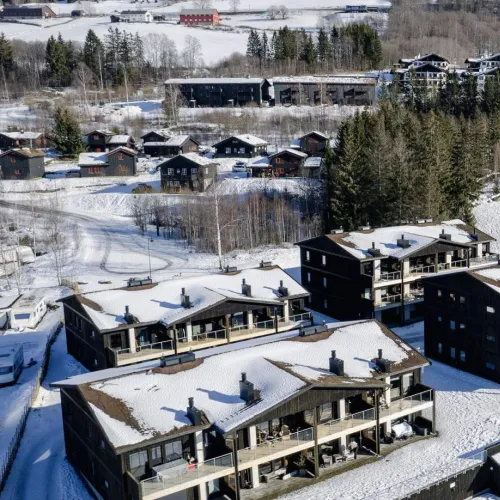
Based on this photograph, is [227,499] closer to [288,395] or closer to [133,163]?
[288,395]

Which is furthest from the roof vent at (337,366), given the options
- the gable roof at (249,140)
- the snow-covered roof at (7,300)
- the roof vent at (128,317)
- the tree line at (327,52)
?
the tree line at (327,52)

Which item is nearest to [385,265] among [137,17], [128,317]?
[128,317]

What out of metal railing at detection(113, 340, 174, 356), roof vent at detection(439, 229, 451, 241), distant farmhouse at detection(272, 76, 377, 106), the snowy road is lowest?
the snowy road

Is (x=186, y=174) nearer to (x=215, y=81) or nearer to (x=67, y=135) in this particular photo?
(x=67, y=135)

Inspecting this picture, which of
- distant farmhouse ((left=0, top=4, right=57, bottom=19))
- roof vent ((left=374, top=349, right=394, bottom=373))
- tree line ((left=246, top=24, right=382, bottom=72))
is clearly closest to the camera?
roof vent ((left=374, top=349, right=394, bottom=373))

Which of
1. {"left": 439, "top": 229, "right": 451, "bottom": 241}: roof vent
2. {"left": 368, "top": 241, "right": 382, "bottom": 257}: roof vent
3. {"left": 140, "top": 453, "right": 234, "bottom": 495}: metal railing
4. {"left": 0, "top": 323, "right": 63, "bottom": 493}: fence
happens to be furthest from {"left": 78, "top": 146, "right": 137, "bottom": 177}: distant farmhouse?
{"left": 140, "top": 453, "right": 234, "bottom": 495}: metal railing

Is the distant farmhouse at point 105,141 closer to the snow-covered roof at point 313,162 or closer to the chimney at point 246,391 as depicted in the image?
the snow-covered roof at point 313,162

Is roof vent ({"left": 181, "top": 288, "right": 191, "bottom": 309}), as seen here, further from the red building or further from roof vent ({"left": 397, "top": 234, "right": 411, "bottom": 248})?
the red building
